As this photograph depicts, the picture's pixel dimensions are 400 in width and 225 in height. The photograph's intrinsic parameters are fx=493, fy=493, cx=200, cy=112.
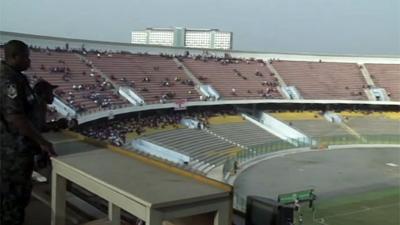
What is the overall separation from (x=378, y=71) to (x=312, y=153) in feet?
57.6

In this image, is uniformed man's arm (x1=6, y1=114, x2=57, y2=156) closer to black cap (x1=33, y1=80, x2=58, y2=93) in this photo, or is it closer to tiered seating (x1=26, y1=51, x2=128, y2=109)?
black cap (x1=33, y1=80, x2=58, y2=93)

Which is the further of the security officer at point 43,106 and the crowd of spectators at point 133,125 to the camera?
the crowd of spectators at point 133,125

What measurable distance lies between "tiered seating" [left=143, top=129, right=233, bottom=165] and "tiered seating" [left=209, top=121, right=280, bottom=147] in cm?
106

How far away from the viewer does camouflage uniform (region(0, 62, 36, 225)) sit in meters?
2.44

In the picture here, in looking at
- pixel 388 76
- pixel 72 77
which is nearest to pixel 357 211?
pixel 72 77

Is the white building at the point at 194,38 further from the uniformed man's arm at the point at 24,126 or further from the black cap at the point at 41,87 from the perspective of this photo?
the uniformed man's arm at the point at 24,126

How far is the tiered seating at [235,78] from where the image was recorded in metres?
34.9

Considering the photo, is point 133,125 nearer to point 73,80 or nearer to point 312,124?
point 73,80

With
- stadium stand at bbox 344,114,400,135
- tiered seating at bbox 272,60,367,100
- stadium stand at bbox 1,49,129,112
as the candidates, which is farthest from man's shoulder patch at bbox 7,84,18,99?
tiered seating at bbox 272,60,367,100

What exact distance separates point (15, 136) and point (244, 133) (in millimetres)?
27532

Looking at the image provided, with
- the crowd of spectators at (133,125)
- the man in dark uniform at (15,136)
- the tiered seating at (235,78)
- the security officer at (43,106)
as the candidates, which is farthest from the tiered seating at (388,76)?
the man in dark uniform at (15,136)

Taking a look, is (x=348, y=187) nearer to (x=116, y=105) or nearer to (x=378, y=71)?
(x=116, y=105)

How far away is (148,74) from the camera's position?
107ft

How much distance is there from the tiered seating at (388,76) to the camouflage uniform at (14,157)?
39449 millimetres
